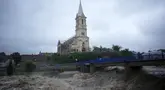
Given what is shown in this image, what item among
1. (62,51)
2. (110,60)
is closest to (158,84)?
(110,60)

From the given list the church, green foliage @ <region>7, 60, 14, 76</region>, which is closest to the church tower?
the church

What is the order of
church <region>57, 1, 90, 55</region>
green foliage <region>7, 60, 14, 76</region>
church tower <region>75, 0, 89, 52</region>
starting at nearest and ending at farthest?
green foliage <region>7, 60, 14, 76</region>
church tower <region>75, 0, 89, 52</region>
church <region>57, 1, 90, 55</region>

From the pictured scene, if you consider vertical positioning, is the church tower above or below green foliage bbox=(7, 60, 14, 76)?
above

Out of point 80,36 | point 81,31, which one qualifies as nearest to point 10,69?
point 80,36

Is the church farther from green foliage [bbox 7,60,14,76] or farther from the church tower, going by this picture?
green foliage [bbox 7,60,14,76]

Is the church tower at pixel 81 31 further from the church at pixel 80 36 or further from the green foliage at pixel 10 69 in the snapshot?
the green foliage at pixel 10 69

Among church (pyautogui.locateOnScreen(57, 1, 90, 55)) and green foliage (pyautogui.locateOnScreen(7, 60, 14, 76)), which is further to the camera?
church (pyautogui.locateOnScreen(57, 1, 90, 55))

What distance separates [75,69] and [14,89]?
110 ft

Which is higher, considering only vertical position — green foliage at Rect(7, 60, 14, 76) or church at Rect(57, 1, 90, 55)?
church at Rect(57, 1, 90, 55)

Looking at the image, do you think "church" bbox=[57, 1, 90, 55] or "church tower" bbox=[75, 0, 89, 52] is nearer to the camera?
"church tower" bbox=[75, 0, 89, 52]

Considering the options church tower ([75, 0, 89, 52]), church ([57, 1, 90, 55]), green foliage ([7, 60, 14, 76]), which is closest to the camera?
green foliage ([7, 60, 14, 76])

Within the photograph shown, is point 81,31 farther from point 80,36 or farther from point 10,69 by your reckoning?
point 10,69

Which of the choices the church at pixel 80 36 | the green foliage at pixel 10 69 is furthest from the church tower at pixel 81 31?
the green foliage at pixel 10 69

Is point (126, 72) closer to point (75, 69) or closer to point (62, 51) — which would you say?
point (75, 69)
